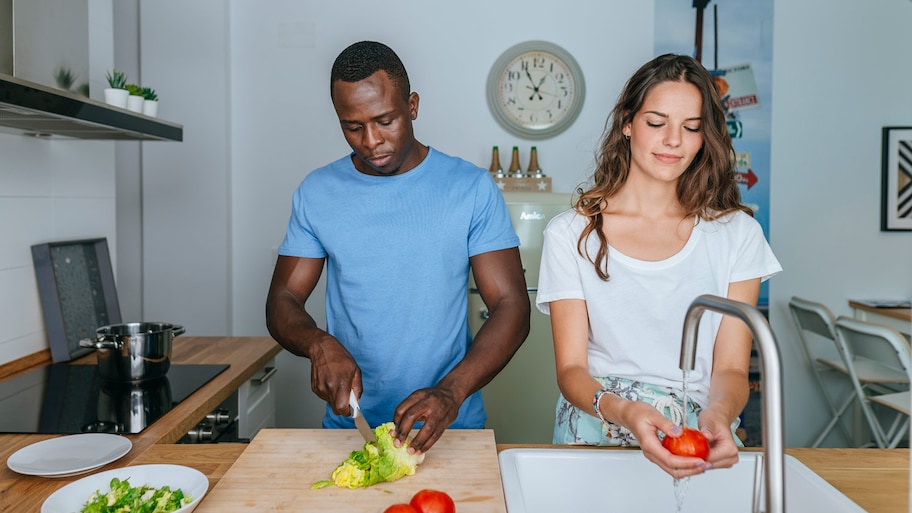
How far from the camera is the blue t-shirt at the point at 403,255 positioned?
1.48 metres

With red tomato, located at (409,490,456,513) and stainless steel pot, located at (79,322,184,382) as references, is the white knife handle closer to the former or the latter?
red tomato, located at (409,490,456,513)

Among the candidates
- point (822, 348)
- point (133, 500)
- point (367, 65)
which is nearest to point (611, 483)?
point (133, 500)

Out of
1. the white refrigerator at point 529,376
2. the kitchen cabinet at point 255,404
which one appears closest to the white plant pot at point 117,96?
the kitchen cabinet at point 255,404

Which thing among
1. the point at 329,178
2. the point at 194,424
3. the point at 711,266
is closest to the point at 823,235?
the point at 711,266

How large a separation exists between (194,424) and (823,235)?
3.10m

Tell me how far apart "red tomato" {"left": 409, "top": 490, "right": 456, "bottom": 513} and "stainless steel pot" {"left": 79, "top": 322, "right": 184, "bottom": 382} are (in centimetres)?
108

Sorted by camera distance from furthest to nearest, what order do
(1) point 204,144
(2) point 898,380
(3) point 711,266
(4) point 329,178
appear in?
1. (1) point 204,144
2. (2) point 898,380
3. (4) point 329,178
4. (3) point 711,266

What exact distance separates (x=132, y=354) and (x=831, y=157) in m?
3.23

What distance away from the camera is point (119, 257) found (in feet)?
11.1

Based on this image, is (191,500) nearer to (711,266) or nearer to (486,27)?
(711,266)

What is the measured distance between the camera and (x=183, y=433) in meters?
1.54

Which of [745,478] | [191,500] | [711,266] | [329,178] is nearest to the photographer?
[191,500]

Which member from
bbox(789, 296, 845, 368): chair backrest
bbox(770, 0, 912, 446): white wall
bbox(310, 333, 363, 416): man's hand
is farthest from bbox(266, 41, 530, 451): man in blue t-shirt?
bbox(770, 0, 912, 446): white wall

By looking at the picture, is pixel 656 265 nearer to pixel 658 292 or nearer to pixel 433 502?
pixel 658 292
